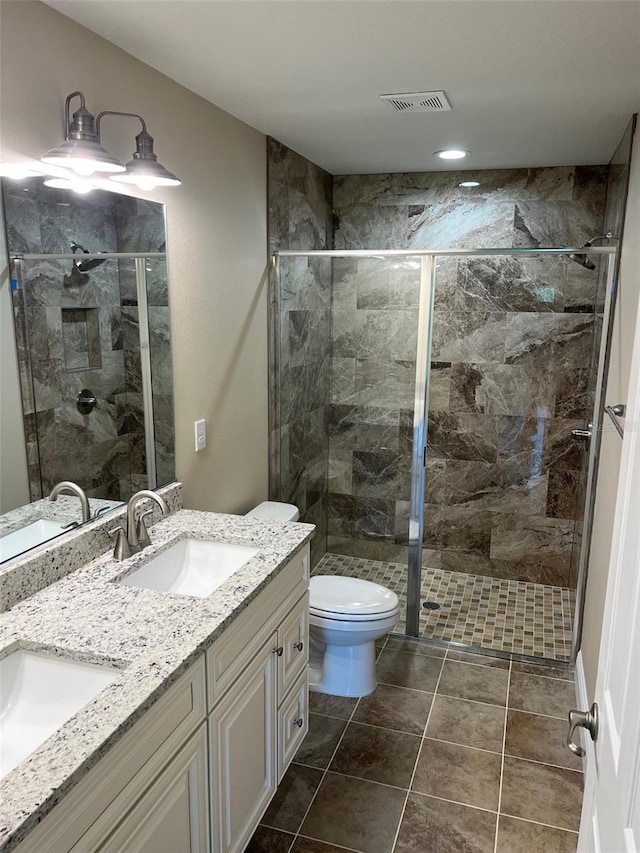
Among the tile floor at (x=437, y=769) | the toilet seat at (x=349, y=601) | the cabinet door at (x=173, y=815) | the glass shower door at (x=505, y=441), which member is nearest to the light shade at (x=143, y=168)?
the cabinet door at (x=173, y=815)

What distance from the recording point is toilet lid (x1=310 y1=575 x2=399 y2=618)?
9.02 ft

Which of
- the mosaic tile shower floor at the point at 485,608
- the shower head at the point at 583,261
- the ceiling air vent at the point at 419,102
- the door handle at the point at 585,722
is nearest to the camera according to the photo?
the door handle at the point at 585,722

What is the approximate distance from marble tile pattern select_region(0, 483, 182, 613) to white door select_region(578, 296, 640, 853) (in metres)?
1.35

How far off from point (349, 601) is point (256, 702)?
1.02 m

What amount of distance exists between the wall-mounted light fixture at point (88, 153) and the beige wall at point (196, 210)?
0.08 meters

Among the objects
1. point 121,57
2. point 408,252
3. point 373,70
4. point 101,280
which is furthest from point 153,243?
point 408,252

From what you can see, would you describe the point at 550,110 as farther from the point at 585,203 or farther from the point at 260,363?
the point at 260,363

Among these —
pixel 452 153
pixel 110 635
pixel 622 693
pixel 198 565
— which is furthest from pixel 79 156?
pixel 452 153

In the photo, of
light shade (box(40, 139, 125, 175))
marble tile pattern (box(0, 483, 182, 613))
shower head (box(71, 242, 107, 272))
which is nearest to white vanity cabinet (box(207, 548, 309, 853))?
marble tile pattern (box(0, 483, 182, 613))

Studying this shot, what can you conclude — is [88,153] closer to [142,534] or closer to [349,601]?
[142,534]

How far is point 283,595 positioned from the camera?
6.63ft

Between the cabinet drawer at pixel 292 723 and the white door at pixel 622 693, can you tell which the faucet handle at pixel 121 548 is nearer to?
the cabinet drawer at pixel 292 723

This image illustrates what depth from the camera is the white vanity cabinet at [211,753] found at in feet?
3.80

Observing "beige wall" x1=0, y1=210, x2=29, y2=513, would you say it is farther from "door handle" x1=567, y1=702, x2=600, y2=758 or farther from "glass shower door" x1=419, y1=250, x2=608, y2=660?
"glass shower door" x1=419, y1=250, x2=608, y2=660
